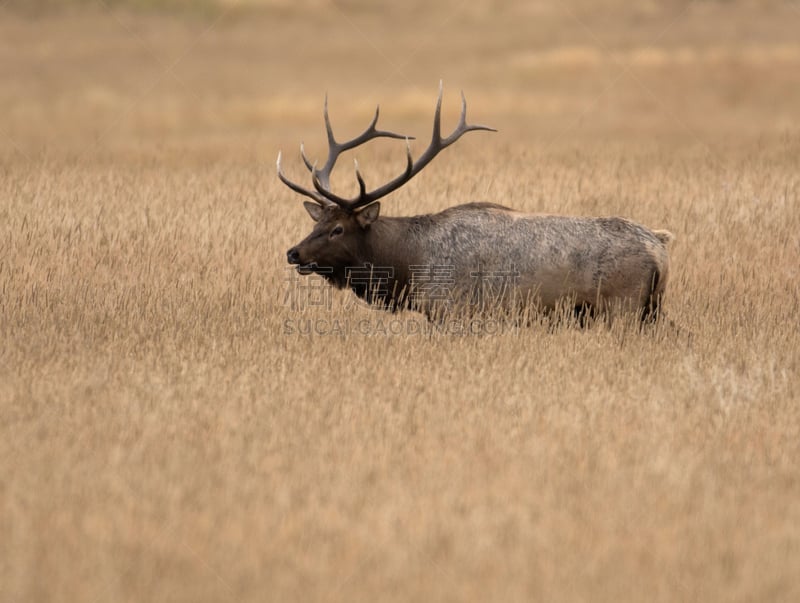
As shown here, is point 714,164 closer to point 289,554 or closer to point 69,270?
point 69,270

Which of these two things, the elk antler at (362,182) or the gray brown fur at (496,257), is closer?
the gray brown fur at (496,257)

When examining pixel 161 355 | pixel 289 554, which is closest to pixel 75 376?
pixel 161 355

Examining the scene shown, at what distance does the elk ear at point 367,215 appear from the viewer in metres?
8.64

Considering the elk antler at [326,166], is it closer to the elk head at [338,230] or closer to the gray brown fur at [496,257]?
the elk head at [338,230]

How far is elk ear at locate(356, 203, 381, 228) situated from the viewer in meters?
8.64

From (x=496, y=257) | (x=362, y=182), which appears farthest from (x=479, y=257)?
(x=362, y=182)

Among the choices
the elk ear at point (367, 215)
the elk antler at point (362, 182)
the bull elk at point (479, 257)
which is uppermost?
the elk antler at point (362, 182)

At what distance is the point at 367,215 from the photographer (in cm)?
870

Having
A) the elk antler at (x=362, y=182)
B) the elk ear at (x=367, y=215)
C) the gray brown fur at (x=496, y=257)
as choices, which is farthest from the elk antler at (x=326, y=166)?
the elk ear at (x=367, y=215)

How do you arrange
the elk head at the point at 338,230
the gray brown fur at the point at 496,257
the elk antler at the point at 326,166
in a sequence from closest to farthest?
1. the gray brown fur at the point at 496,257
2. the elk head at the point at 338,230
3. the elk antler at the point at 326,166

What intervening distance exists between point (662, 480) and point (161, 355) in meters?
3.50

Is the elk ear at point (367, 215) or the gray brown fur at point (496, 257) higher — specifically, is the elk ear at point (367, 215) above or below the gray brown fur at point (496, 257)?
above

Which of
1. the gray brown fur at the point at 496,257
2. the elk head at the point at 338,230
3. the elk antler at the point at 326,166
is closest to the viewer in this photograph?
the gray brown fur at the point at 496,257

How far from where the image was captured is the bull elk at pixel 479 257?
27.5 ft
